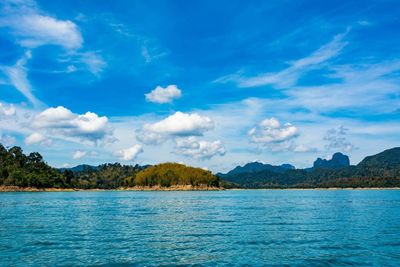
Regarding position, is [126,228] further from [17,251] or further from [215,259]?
[215,259]

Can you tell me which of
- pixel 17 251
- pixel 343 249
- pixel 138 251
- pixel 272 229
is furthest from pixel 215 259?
pixel 272 229

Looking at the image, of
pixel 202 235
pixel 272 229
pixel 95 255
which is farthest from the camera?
pixel 272 229

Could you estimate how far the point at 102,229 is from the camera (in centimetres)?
5803

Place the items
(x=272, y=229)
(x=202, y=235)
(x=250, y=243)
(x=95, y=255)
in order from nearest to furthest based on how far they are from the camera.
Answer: (x=95, y=255), (x=250, y=243), (x=202, y=235), (x=272, y=229)

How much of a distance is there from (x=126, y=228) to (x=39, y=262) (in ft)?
81.5

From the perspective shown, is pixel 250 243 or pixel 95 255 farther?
pixel 250 243

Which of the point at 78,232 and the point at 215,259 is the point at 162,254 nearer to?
the point at 215,259

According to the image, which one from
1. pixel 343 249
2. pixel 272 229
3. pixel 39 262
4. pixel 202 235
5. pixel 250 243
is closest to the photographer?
pixel 39 262

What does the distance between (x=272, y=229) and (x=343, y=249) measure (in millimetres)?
16930

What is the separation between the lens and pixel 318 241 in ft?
153

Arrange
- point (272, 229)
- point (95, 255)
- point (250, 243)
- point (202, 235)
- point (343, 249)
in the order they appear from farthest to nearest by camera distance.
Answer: point (272, 229) < point (202, 235) < point (250, 243) < point (343, 249) < point (95, 255)

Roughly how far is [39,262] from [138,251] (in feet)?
29.9

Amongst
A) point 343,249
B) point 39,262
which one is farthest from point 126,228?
point 343,249

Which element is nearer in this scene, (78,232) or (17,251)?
(17,251)
